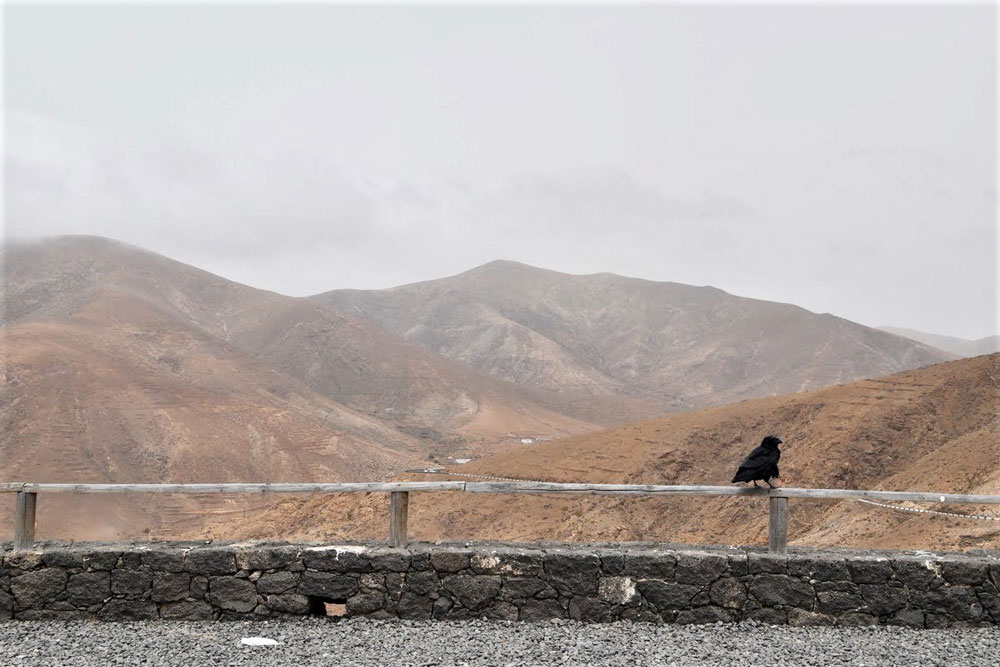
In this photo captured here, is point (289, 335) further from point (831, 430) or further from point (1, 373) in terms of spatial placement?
point (831, 430)

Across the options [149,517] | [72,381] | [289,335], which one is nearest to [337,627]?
[149,517]

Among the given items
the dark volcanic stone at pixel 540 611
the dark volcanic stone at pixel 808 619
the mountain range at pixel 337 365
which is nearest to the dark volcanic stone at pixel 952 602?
the dark volcanic stone at pixel 808 619

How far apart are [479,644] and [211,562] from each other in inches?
102

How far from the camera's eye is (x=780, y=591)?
6891 mm

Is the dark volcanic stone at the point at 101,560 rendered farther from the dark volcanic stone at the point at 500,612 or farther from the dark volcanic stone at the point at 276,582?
the dark volcanic stone at the point at 500,612

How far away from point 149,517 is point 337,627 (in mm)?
29320

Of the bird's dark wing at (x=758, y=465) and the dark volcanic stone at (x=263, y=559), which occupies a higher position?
the bird's dark wing at (x=758, y=465)

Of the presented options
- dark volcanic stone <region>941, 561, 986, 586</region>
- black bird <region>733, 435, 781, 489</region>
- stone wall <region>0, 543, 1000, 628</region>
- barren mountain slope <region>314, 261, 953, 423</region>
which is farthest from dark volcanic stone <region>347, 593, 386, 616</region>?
barren mountain slope <region>314, 261, 953, 423</region>

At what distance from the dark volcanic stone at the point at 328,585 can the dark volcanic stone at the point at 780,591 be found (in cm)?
356

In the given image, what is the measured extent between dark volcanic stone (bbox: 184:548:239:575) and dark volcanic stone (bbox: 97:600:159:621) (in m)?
0.49

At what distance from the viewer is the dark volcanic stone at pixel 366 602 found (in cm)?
706

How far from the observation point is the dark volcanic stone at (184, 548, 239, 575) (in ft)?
23.4

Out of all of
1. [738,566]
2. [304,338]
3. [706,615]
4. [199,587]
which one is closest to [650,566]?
[706,615]

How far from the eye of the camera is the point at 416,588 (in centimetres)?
705
